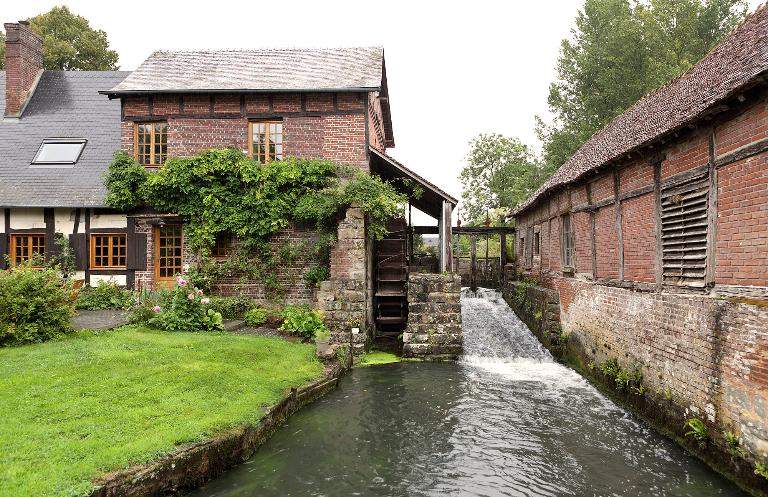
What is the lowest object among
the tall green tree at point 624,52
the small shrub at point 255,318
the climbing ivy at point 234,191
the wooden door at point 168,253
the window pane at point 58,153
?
the small shrub at point 255,318

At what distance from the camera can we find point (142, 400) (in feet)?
21.6

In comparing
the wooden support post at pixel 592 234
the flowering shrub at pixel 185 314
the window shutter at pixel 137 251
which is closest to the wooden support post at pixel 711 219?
the wooden support post at pixel 592 234

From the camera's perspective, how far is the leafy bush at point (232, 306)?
1340 cm

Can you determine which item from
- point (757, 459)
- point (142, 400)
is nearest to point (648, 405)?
point (757, 459)

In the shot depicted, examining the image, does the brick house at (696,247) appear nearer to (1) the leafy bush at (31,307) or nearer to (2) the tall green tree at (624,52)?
(1) the leafy bush at (31,307)

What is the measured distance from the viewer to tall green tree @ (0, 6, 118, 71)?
84.2 ft

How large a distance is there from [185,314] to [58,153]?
883 cm

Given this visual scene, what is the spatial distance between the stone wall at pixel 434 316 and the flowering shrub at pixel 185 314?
16.1 feet

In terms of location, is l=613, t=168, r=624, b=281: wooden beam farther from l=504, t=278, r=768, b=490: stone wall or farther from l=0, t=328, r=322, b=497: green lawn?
l=0, t=328, r=322, b=497: green lawn

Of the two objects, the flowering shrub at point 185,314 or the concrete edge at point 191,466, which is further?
the flowering shrub at point 185,314

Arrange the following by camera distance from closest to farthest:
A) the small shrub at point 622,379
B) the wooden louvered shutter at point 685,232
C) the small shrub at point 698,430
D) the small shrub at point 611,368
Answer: the small shrub at point 698,430
the wooden louvered shutter at point 685,232
the small shrub at point 622,379
the small shrub at point 611,368

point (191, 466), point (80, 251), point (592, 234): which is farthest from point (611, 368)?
point (80, 251)

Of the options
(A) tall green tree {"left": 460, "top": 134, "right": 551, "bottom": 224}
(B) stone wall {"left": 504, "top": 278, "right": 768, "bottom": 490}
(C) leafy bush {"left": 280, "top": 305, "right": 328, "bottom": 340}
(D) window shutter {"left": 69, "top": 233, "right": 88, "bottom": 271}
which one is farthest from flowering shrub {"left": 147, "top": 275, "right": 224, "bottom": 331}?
(A) tall green tree {"left": 460, "top": 134, "right": 551, "bottom": 224}

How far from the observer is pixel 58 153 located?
53.4 feet
